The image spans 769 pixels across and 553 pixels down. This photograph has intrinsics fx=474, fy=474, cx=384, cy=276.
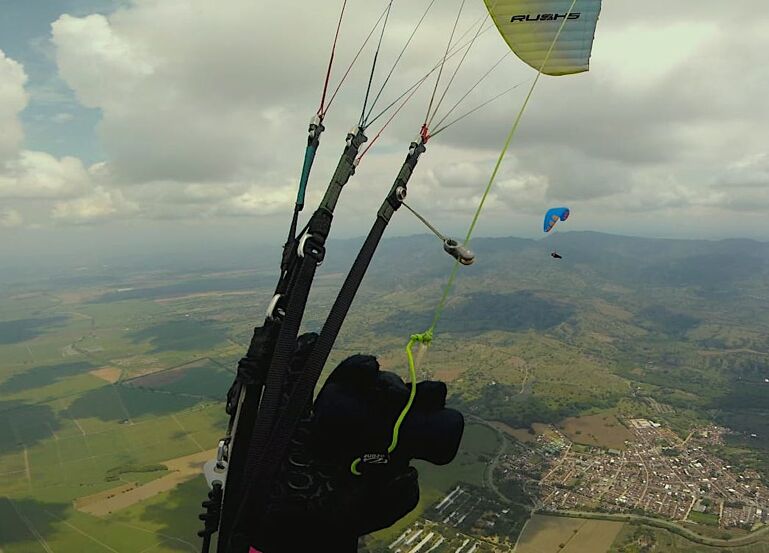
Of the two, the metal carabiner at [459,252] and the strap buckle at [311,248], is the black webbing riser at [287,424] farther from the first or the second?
the metal carabiner at [459,252]

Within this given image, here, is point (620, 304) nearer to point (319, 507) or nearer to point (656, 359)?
point (656, 359)

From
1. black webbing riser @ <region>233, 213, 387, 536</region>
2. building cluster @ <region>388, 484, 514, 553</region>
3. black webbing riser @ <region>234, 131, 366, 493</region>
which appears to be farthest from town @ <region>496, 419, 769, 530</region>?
black webbing riser @ <region>234, 131, 366, 493</region>

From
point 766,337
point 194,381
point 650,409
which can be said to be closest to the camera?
point 650,409

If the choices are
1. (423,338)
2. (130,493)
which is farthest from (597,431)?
(423,338)

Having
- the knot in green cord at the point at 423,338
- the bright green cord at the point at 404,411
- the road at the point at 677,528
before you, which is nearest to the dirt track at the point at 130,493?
the road at the point at 677,528

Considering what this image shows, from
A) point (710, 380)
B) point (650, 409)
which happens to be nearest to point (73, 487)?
point (650, 409)

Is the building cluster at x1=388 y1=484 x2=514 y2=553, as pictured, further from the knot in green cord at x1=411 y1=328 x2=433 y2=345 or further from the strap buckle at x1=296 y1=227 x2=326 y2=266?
the strap buckle at x1=296 y1=227 x2=326 y2=266
